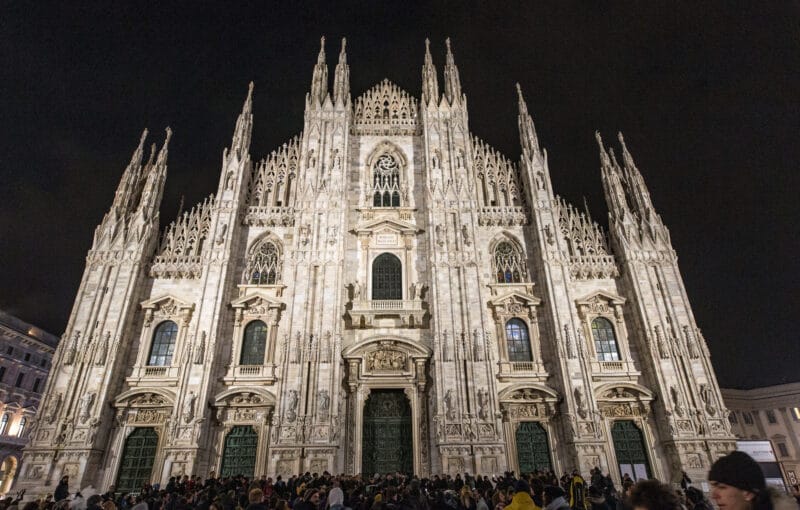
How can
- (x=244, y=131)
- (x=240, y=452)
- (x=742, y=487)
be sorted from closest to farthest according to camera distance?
(x=742, y=487), (x=240, y=452), (x=244, y=131)

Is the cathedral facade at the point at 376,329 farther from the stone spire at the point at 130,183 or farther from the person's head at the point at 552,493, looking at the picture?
the person's head at the point at 552,493

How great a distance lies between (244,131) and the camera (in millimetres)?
28156

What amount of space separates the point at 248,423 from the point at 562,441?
613 inches

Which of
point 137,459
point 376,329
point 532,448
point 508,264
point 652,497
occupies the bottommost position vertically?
point 652,497

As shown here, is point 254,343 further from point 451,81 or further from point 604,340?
point 451,81

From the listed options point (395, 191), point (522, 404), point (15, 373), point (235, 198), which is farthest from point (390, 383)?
point (15, 373)

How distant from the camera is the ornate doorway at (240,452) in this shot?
20359 mm

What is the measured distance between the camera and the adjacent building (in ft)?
156

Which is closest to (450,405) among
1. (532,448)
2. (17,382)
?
(532,448)

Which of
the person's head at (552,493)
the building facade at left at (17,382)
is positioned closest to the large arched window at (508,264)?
the person's head at (552,493)

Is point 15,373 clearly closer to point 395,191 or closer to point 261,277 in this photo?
point 261,277

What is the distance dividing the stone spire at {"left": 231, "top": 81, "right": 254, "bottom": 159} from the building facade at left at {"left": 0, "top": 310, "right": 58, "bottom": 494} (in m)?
31.2

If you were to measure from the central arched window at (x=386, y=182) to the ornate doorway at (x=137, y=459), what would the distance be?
17.6m

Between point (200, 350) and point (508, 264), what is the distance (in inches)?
697
